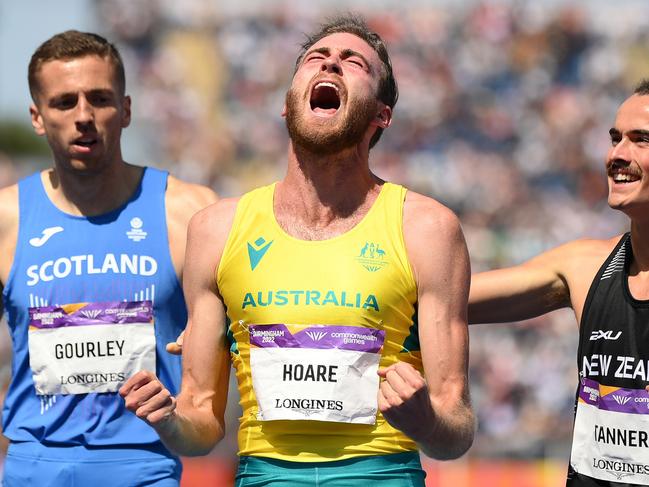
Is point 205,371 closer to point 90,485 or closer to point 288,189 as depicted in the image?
point 288,189

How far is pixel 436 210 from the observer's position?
11.9 ft

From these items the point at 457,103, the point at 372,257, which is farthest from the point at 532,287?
the point at 457,103

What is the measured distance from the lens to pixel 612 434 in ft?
13.0

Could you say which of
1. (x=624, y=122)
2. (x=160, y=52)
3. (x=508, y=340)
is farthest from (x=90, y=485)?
(x=160, y=52)

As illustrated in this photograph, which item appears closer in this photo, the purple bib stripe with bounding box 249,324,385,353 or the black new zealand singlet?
the purple bib stripe with bounding box 249,324,385,353

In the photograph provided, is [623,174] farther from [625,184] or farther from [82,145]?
[82,145]

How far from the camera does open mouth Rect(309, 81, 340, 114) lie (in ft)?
12.2

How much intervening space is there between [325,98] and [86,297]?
1.52 m

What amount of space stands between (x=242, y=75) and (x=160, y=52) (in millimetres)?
1316

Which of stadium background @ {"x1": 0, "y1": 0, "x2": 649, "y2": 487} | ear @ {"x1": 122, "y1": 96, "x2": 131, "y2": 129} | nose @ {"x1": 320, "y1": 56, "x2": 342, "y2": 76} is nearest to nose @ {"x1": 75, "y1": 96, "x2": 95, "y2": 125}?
ear @ {"x1": 122, "y1": 96, "x2": 131, "y2": 129}

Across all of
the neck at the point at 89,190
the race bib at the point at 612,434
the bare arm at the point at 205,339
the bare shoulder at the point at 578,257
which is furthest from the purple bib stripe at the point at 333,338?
the neck at the point at 89,190

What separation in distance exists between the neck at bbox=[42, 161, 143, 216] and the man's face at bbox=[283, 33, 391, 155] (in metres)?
1.47

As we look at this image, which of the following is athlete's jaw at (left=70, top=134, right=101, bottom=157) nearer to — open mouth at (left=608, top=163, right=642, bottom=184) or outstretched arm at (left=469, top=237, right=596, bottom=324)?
outstretched arm at (left=469, top=237, right=596, bottom=324)

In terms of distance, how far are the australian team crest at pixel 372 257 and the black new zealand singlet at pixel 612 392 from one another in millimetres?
1000
